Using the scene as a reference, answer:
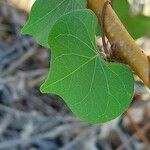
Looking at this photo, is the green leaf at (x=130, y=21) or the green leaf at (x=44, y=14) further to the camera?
the green leaf at (x=130, y=21)

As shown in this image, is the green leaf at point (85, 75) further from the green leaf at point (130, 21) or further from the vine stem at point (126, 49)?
the green leaf at point (130, 21)

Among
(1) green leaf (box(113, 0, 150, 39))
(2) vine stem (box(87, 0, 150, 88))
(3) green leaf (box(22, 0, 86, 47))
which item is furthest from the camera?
(1) green leaf (box(113, 0, 150, 39))

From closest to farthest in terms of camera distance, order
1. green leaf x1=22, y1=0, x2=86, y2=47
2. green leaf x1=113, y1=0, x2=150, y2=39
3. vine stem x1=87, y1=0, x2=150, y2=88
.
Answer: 1. vine stem x1=87, y1=0, x2=150, y2=88
2. green leaf x1=22, y1=0, x2=86, y2=47
3. green leaf x1=113, y1=0, x2=150, y2=39

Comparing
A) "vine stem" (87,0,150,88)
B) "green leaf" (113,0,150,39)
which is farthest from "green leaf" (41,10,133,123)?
"green leaf" (113,0,150,39)

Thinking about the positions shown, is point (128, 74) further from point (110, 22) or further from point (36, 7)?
point (36, 7)

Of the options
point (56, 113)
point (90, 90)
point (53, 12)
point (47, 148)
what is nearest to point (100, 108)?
point (90, 90)

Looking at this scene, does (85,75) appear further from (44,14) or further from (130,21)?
(130,21)

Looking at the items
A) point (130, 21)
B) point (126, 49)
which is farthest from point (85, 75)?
point (130, 21)

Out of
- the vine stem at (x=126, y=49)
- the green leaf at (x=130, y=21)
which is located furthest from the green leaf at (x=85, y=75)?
the green leaf at (x=130, y=21)

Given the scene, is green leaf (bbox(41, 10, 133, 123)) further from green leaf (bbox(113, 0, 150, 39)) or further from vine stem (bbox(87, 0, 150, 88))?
green leaf (bbox(113, 0, 150, 39))
